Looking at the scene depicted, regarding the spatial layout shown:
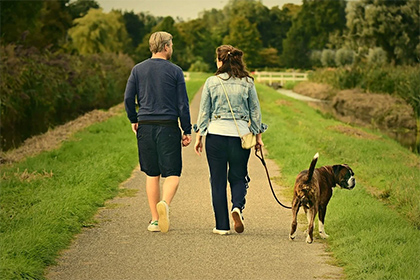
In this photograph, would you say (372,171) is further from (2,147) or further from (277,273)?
(2,147)

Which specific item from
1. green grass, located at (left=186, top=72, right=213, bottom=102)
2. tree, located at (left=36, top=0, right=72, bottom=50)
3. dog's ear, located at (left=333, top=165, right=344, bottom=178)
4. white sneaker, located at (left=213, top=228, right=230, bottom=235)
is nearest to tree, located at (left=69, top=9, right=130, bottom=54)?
green grass, located at (left=186, top=72, right=213, bottom=102)

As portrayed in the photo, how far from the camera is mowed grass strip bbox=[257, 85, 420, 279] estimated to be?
6.05 metres

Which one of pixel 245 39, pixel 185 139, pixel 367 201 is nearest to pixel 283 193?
pixel 367 201

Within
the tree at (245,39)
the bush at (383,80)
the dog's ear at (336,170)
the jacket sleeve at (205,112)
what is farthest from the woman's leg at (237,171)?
the tree at (245,39)

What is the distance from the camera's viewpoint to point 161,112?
7406mm

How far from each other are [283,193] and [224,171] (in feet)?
8.37

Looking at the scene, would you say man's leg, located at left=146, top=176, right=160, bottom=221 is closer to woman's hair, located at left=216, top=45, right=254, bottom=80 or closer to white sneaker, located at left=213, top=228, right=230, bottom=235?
white sneaker, located at left=213, top=228, right=230, bottom=235

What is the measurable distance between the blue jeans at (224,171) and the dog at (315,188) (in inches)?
28.1

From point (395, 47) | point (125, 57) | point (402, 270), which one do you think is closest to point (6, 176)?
point (402, 270)

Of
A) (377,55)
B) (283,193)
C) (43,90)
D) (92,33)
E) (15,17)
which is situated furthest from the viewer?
(92,33)

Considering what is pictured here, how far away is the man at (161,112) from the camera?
739 centimetres

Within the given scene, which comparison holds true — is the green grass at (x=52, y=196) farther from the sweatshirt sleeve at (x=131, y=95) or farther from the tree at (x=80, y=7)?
the tree at (x=80, y=7)

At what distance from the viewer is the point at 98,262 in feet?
20.7

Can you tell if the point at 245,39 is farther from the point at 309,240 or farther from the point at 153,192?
the point at 309,240
